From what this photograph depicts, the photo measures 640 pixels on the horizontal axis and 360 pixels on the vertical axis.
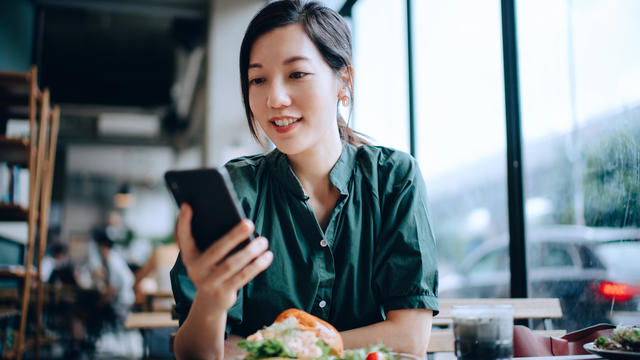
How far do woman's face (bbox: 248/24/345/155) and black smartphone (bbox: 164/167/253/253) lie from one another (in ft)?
1.28

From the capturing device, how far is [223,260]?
34.3 inches

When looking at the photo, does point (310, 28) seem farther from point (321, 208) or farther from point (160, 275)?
point (160, 275)

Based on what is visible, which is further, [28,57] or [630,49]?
[28,57]

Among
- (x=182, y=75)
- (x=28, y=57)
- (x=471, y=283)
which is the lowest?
(x=471, y=283)

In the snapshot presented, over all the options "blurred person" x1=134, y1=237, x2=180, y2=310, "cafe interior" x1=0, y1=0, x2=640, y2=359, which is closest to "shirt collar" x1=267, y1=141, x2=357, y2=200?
"cafe interior" x1=0, y1=0, x2=640, y2=359

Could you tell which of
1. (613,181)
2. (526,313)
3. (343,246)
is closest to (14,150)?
(343,246)

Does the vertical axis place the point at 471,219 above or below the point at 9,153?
below

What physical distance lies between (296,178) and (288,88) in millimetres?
245

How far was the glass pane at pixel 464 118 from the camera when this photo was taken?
108 inches

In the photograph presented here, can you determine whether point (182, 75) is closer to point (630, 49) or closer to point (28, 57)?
point (28, 57)

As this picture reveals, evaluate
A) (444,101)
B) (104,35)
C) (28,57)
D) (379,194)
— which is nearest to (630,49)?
(379,194)

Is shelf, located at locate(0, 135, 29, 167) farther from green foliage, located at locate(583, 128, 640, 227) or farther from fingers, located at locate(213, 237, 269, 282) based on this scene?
green foliage, located at locate(583, 128, 640, 227)

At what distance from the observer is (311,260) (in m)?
1.28

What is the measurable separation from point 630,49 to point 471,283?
9.57 ft
